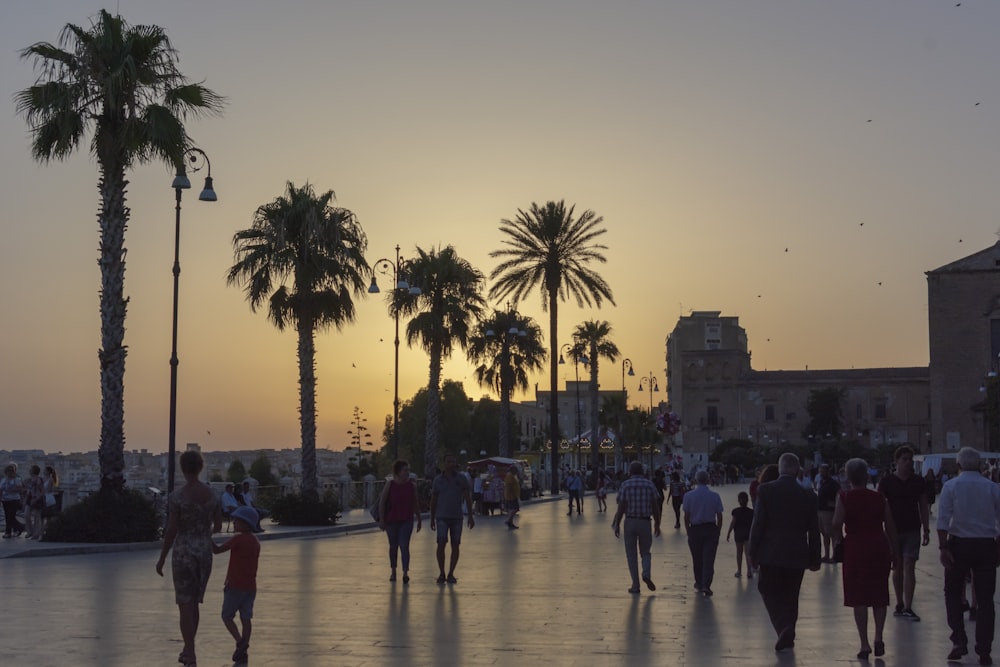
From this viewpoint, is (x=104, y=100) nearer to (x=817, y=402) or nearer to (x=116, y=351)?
(x=116, y=351)

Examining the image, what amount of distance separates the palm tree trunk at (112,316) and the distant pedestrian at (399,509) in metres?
10.8

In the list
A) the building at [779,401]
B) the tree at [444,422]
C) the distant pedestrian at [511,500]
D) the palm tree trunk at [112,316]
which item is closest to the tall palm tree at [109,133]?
the palm tree trunk at [112,316]

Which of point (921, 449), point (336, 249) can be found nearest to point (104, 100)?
point (336, 249)

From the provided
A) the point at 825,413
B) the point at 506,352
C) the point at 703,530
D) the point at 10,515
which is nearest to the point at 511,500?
the point at 10,515

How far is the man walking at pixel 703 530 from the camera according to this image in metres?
16.9

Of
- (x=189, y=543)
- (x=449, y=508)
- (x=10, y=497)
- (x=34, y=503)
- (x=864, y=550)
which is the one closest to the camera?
(x=189, y=543)

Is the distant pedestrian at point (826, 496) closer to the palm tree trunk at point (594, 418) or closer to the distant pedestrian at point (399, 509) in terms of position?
the distant pedestrian at point (399, 509)

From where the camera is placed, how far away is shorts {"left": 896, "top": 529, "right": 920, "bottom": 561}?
46.7 feet

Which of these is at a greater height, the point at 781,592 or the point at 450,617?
the point at 781,592

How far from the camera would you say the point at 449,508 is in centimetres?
1880

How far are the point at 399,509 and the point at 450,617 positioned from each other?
4311mm

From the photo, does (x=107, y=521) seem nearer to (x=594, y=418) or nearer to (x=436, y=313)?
(x=436, y=313)

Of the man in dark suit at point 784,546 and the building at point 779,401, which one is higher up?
the building at point 779,401

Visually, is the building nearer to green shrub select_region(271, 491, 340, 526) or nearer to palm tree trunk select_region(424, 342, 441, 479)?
palm tree trunk select_region(424, 342, 441, 479)
